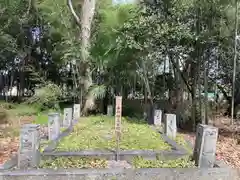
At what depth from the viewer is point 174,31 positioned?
752 cm

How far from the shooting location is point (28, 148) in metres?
4.02

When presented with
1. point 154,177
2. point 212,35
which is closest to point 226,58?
point 212,35

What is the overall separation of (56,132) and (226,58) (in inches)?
189

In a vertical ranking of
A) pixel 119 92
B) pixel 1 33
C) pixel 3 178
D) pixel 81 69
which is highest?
pixel 1 33

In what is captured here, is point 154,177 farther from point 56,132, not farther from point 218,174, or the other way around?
point 56,132

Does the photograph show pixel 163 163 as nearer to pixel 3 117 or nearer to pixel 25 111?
pixel 3 117

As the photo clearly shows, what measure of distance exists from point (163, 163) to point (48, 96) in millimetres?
7290

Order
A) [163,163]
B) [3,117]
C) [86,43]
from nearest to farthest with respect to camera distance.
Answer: [163,163] → [3,117] → [86,43]

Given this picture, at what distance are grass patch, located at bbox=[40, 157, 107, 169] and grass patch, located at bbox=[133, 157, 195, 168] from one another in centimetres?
42

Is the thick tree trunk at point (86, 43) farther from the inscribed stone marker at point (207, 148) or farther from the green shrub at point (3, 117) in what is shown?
the inscribed stone marker at point (207, 148)

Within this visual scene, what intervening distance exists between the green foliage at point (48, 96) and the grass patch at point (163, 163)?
7.02 m

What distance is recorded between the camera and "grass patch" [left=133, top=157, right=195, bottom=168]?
4.19 metres

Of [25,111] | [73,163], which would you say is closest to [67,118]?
[73,163]

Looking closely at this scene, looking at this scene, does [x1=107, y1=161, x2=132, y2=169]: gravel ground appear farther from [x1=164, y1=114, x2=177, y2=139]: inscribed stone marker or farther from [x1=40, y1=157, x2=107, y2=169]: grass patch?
[x1=164, y1=114, x2=177, y2=139]: inscribed stone marker
